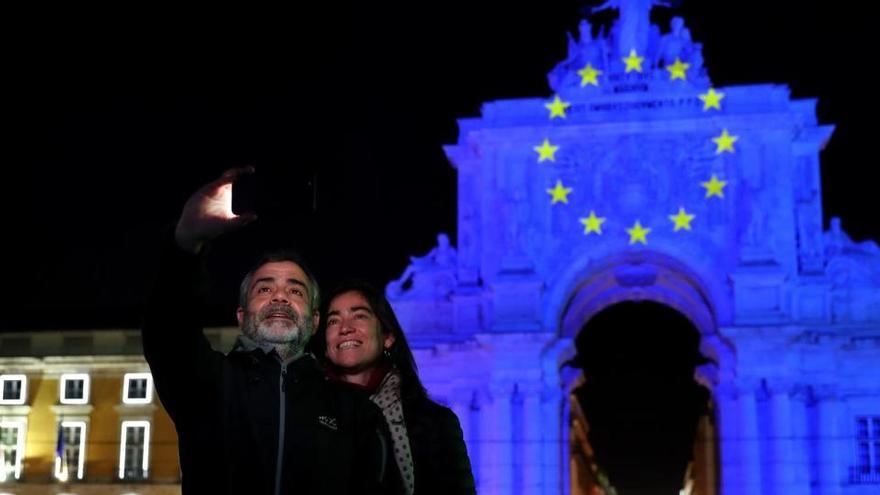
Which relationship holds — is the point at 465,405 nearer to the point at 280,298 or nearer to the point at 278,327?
the point at 280,298

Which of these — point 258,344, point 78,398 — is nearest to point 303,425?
point 258,344

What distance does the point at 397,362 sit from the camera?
7.28 meters

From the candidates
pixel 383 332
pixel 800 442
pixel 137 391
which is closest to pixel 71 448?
pixel 137 391

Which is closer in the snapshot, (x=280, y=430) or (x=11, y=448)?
(x=280, y=430)

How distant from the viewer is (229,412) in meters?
5.21

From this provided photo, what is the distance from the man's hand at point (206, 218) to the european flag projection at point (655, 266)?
33680 millimetres

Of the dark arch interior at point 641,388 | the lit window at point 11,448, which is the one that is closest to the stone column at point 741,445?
the dark arch interior at point 641,388

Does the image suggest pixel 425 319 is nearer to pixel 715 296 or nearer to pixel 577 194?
pixel 577 194

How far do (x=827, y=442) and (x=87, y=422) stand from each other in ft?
86.7

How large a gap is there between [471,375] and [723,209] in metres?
9.62

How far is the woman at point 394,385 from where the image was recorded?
660 cm

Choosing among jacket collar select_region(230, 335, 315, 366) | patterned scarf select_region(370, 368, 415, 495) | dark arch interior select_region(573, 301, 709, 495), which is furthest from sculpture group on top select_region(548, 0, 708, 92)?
A: jacket collar select_region(230, 335, 315, 366)

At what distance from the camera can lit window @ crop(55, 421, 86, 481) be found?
45500mm

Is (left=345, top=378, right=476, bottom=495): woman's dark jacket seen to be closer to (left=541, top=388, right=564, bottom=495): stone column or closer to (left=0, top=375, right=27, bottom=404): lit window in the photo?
(left=541, top=388, right=564, bottom=495): stone column
